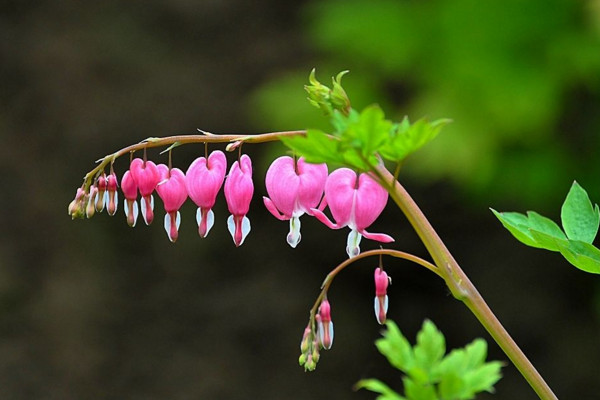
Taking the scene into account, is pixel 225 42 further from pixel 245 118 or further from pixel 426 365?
pixel 426 365

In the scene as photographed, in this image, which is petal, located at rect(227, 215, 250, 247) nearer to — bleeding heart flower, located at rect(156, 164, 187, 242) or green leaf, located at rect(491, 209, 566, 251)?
bleeding heart flower, located at rect(156, 164, 187, 242)

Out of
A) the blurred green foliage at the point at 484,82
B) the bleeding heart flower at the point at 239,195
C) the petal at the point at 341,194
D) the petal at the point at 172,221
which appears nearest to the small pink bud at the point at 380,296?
the petal at the point at 341,194

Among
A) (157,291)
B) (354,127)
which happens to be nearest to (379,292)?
(354,127)

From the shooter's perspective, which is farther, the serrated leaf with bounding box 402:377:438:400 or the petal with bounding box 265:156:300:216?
the petal with bounding box 265:156:300:216

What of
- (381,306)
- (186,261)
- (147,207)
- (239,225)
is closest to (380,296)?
(381,306)

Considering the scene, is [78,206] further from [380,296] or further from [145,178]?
[380,296]

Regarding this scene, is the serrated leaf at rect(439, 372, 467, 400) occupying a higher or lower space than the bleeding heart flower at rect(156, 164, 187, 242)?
lower

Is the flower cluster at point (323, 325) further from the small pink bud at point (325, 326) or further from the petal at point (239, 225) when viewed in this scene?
the petal at point (239, 225)

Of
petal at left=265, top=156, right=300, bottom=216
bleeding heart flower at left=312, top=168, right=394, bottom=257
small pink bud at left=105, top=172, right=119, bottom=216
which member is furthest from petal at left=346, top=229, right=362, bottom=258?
small pink bud at left=105, top=172, right=119, bottom=216
